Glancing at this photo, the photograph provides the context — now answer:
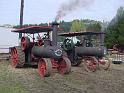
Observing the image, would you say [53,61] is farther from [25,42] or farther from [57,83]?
[57,83]

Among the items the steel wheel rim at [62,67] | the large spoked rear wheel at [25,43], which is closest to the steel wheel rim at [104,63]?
the steel wheel rim at [62,67]

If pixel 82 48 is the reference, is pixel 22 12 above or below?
above

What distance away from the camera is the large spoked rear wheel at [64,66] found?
14.1m

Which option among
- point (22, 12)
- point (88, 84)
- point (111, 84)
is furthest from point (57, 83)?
point (22, 12)

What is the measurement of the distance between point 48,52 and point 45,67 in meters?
0.88

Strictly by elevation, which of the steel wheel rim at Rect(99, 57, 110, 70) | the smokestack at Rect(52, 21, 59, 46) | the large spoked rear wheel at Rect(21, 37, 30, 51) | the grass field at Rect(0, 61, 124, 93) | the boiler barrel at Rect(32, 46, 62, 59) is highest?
the smokestack at Rect(52, 21, 59, 46)

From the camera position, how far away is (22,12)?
2372 centimetres

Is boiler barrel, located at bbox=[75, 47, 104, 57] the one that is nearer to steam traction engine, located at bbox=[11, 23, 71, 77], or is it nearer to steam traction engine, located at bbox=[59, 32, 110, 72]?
steam traction engine, located at bbox=[59, 32, 110, 72]

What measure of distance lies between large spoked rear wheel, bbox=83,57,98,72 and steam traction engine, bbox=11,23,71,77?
Result: 2062 mm

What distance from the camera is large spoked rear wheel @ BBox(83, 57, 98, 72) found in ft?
53.0

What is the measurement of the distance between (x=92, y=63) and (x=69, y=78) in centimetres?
368

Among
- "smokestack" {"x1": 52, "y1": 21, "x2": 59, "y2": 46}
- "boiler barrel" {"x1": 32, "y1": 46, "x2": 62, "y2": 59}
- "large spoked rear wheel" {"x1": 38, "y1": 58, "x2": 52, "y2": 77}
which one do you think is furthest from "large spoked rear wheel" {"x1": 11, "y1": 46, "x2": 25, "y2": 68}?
"smokestack" {"x1": 52, "y1": 21, "x2": 59, "y2": 46}

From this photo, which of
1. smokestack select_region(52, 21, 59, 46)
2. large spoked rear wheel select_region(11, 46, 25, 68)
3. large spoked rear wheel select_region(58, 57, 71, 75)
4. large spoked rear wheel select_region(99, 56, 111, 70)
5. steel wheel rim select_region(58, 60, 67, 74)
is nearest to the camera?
smokestack select_region(52, 21, 59, 46)

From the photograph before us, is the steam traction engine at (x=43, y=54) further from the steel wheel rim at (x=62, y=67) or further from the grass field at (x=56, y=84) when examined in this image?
the grass field at (x=56, y=84)
